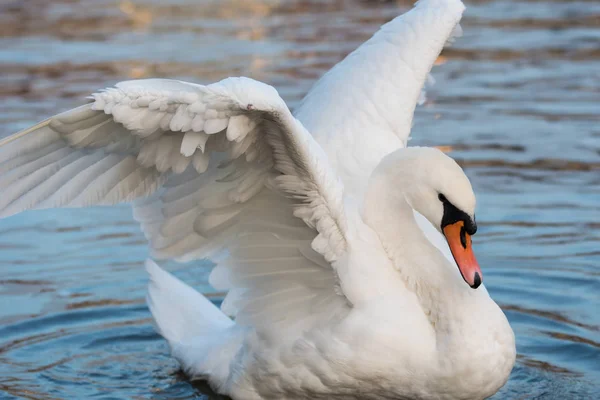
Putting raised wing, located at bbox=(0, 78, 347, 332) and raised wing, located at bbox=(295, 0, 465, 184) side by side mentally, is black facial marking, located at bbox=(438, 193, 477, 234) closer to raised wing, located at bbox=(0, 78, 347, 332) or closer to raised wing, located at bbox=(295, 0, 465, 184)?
raised wing, located at bbox=(0, 78, 347, 332)

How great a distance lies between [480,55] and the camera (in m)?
15.7

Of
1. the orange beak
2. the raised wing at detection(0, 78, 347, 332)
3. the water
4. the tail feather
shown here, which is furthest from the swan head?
the tail feather

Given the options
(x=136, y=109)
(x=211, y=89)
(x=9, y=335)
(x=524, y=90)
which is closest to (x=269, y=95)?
(x=211, y=89)

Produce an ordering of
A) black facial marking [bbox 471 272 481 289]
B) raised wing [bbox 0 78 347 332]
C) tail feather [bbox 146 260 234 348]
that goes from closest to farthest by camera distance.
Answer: raised wing [bbox 0 78 347 332] < black facial marking [bbox 471 272 481 289] < tail feather [bbox 146 260 234 348]

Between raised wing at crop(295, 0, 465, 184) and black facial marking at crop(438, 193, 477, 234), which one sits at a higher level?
raised wing at crop(295, 0, 465, 184)

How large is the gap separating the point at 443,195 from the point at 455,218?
12 centimetres

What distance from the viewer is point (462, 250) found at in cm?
541

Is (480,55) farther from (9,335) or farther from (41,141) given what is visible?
(41,141)

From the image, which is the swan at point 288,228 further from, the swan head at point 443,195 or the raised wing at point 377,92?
the raised wing at point 377,92

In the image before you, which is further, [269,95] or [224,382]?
[224,382]

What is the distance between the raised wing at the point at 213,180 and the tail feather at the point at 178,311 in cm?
65

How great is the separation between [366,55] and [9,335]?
2.83m

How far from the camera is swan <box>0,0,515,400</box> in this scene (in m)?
5.06

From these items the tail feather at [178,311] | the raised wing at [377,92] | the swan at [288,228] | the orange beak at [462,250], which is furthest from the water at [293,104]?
the raised wing at [377,92]
